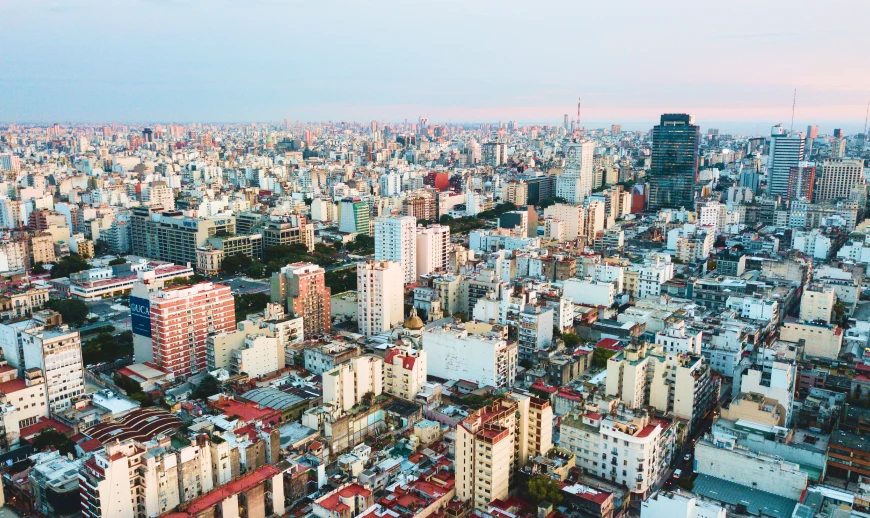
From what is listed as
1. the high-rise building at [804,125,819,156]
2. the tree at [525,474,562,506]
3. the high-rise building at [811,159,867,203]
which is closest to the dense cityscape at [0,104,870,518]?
the tree at [525,474,562,506]

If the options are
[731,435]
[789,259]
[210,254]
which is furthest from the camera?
[210,254]

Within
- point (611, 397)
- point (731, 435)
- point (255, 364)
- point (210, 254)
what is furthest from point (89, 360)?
point (731, 435)

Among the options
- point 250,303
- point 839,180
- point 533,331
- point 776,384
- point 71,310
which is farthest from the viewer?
point 839,180

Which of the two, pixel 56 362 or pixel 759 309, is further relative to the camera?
pixel 759 309

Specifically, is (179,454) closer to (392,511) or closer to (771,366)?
(392,511)

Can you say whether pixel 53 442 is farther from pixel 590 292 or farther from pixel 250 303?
pixel 590 292

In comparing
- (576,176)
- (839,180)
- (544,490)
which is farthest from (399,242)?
(839,180)

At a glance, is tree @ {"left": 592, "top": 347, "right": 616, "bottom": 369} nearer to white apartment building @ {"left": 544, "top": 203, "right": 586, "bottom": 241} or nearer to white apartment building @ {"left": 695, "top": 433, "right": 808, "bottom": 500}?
white apartment building @ {"left": 695, "top": 433, "right": 808, "bottom": 500}
